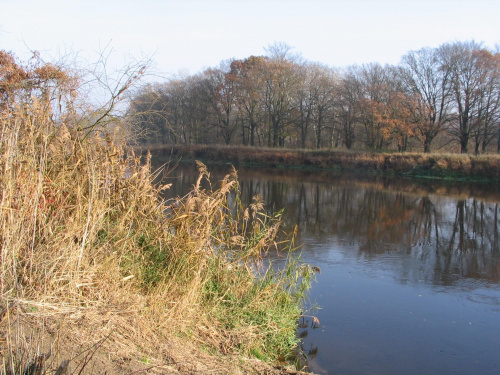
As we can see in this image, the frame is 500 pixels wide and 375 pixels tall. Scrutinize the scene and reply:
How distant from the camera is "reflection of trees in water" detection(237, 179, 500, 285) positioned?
10.5 m

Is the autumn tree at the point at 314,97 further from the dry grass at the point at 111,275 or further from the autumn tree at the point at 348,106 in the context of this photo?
the dry grass at the point at 111,275

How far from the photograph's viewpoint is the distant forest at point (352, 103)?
40.4 metres

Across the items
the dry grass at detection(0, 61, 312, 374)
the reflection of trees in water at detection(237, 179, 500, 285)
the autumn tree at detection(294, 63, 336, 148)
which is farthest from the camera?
the autumn tree at detection(294, 63, 336, 148)

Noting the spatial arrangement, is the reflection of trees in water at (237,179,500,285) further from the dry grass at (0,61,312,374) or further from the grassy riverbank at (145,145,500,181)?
the grassy riverbank at (145,145,500,181)

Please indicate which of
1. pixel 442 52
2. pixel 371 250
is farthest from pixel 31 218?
pixel 442 52

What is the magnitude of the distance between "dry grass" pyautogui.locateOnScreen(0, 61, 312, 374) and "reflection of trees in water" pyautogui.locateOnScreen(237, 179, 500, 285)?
393 cm

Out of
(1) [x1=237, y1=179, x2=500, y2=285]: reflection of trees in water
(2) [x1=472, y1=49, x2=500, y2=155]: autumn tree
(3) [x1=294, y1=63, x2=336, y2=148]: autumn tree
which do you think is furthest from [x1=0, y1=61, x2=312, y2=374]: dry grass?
(3) [x1=294, y1=63, x2=336, y2=148]: autumn tree

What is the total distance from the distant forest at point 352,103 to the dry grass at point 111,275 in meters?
33.5

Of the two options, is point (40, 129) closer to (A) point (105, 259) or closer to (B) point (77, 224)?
(B) point (77, 224)

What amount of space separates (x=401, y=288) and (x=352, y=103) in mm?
37604

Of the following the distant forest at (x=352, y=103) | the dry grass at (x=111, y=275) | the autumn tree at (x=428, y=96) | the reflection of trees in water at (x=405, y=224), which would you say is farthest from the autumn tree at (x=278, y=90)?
the dry grass at (x=111, y=275)

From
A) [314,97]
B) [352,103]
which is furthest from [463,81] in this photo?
[314,97]

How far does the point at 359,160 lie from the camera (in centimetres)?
3900

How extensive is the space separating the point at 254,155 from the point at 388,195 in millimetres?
21402
